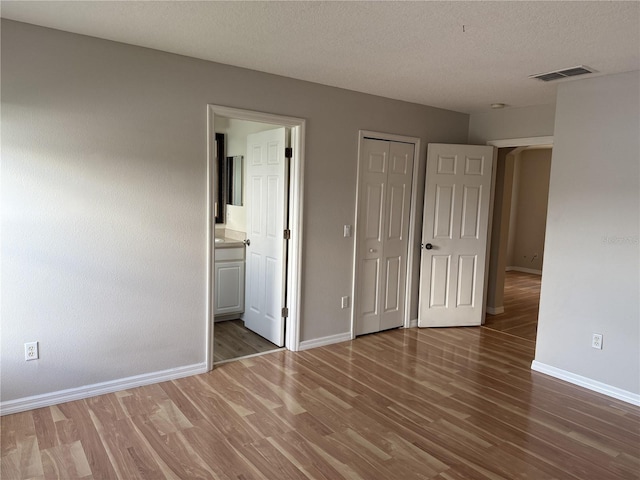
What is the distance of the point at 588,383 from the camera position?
3572mm

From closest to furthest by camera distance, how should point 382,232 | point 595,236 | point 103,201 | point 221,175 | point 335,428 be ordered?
point 335,428
point 103,201
point 595,236
point 382,232
point 221,175

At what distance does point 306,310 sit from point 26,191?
7.85 feet

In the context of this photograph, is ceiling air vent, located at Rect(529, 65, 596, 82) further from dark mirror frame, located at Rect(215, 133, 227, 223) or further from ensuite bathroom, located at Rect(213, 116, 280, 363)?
dark mirror frame, located at Rect(215, 133, 227, 223)

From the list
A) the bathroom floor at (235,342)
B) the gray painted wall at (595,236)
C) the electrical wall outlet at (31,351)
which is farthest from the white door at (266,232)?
the gray painted wall at (595,236)

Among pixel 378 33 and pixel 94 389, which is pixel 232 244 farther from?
pixel 378 33

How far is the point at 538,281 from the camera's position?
26.8ft

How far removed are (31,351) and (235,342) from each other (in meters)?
1.82

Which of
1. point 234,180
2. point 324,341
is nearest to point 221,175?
point 234,180

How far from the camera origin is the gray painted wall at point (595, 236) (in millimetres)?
3328

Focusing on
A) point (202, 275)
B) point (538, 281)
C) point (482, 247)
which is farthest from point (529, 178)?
point (202, 275)

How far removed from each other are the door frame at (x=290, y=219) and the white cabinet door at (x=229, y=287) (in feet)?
3.21

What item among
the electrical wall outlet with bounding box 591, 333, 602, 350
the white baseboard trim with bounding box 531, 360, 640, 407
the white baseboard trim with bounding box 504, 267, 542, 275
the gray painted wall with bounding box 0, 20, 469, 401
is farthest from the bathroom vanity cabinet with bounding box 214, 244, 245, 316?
the white baseboard trim with bounding box 504, 267, 542, 275

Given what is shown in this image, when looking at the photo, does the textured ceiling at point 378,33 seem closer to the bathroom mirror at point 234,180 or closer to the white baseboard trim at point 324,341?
the bathroom mirror at point 234,180

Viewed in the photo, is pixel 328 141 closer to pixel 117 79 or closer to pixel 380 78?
pixel 380 78
